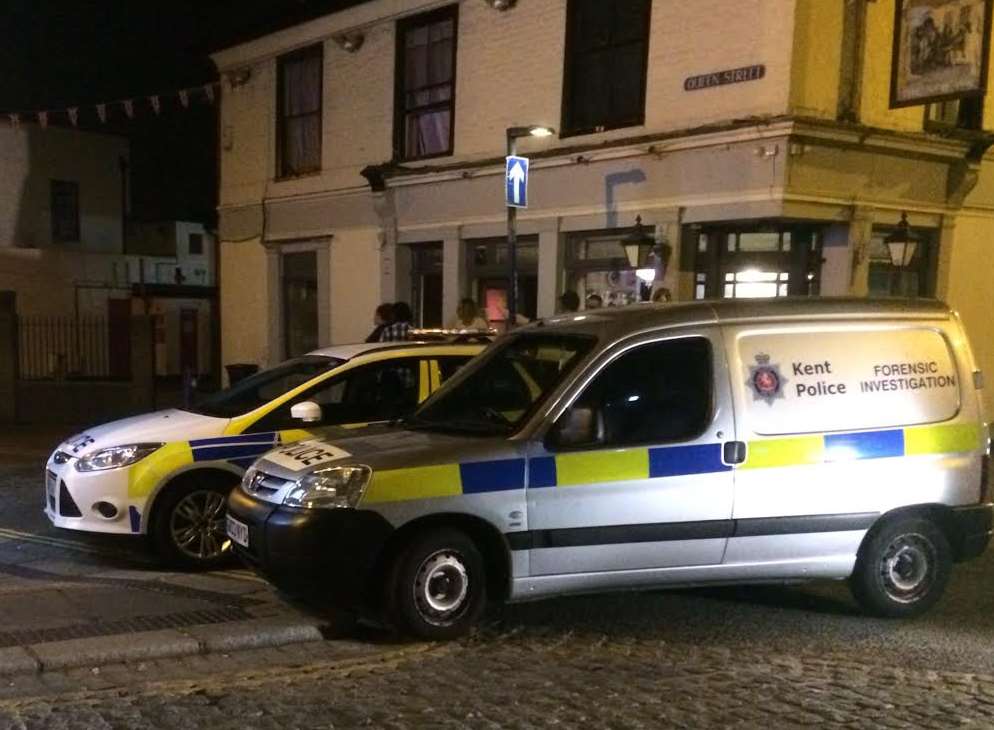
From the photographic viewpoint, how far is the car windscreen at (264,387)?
24.5 feet

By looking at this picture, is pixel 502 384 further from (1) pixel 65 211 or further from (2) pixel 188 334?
(1) pixel 65 211

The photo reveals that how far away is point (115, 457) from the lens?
273 inches

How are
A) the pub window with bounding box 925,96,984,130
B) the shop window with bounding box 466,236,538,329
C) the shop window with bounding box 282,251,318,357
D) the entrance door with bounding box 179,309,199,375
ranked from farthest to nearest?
the entrance door with bounding box 179,309,199,375, the shop window with bounding box 282,251,318,357, the shop window with bounding box 466,236,538,329, the pub window with bounding box 925,96,984,130

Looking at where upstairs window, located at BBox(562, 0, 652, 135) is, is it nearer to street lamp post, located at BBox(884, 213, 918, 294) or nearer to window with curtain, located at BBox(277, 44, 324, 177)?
street lamp post, located at BBox(884, 213, 918, 294)

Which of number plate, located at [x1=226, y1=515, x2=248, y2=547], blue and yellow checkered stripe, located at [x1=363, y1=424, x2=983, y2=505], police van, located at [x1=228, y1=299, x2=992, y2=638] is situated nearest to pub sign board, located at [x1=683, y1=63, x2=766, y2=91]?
police van, located at [x1=228, y1=299, x2=992, y2=638]

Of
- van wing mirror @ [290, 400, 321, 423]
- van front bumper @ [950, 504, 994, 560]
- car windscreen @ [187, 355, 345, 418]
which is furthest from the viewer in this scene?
car windscreen @ [187, 355, 345, 418]

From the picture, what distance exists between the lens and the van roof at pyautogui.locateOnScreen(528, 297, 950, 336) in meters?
5.89

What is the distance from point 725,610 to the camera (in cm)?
638

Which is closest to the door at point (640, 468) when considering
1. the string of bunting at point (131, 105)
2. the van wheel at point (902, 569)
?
the van wheel at point (902, 569)

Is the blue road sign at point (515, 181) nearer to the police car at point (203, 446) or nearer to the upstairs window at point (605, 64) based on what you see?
the upstairs window at point (605, 64)

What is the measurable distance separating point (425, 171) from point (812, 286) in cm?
615

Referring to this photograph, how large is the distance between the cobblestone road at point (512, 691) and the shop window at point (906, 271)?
789 centimetres

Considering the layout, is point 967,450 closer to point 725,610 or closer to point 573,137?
point 725,610

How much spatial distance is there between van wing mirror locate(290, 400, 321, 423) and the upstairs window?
691 centimetres
